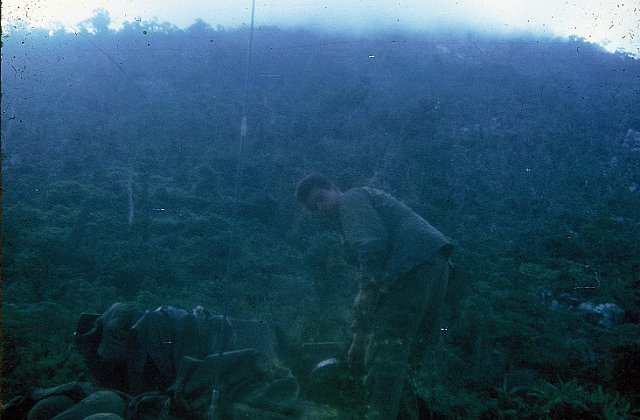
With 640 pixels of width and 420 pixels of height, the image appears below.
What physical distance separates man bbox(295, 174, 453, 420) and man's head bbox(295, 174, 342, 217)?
259mm

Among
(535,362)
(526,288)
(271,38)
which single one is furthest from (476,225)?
(271,38)

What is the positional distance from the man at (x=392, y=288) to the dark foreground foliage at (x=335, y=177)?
0.45m

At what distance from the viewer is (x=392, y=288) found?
2658 millimetres

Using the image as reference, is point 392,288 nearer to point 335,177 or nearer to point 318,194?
point 318,194

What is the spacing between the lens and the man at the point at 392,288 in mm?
2576

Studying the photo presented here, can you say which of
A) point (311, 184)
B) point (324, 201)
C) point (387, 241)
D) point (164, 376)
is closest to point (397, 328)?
point (387, 241)

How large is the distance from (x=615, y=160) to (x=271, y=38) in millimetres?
18486

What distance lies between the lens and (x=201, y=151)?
14.4m

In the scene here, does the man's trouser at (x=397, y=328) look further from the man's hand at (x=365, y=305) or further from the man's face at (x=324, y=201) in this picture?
the man's face at (x=324, y=201)

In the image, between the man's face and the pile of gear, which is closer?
the pile of gear

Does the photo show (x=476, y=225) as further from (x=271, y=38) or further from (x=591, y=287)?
(x=271, y=38)

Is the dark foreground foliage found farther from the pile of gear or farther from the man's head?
the man's head

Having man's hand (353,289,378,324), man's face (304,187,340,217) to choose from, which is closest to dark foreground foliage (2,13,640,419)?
man's hand (353,289,378,324)

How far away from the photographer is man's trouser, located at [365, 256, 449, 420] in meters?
2.56
